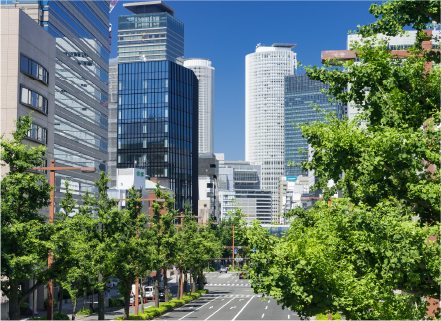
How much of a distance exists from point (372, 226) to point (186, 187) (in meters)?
146

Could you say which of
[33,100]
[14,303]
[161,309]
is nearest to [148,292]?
[161,309]

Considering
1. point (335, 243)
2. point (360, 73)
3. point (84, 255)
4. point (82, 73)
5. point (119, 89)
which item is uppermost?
point (119, 89)

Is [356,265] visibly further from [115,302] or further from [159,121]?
[159,121]

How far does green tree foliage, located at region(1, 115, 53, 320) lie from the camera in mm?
22828

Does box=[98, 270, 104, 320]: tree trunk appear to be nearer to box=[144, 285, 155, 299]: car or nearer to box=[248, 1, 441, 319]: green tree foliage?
box=[248, 1, 441, 319]: green tree foliage

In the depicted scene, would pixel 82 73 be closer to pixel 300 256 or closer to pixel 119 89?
pixel 119 89

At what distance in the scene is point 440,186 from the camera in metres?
12.3

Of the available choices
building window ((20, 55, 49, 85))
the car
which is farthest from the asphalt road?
building window ((20, 55, 49, 85))

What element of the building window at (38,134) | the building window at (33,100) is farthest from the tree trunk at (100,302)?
the building window at (33,100)

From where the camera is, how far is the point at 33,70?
51531 millimetres

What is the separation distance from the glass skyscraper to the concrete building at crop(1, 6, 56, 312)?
19.4 meters

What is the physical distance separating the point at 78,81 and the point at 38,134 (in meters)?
36.4

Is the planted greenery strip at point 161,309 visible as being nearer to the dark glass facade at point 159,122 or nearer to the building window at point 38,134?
the building window at point 38,134

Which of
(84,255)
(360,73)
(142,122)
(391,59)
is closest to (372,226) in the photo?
(360,73)
